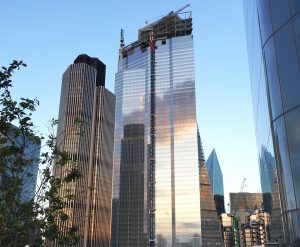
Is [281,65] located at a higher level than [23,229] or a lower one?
higher

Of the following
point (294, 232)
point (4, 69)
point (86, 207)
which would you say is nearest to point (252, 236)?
point (86, 207)

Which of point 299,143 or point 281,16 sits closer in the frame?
point 299,143

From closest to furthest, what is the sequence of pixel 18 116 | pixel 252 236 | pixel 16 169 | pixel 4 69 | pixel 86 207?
pixel 4 69 → pixel 18 116 → pixel 16 169 → pixel 252 236 → pixel 86 207

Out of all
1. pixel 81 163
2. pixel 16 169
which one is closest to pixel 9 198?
pixel 16 169

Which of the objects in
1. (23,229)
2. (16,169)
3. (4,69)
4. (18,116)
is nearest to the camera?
(4,69)

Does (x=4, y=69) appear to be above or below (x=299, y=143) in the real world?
above

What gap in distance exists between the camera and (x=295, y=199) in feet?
78.3

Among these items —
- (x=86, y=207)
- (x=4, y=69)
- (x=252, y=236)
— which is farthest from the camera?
(x=86, y=207)

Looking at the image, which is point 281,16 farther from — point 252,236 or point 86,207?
point 86,207

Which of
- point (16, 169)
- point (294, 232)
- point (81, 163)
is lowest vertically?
point (294, 232)

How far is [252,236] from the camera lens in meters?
175

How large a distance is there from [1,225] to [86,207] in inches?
6967

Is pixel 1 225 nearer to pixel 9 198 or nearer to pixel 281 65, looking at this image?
pixel 9 198

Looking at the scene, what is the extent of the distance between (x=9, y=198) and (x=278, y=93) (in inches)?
683
